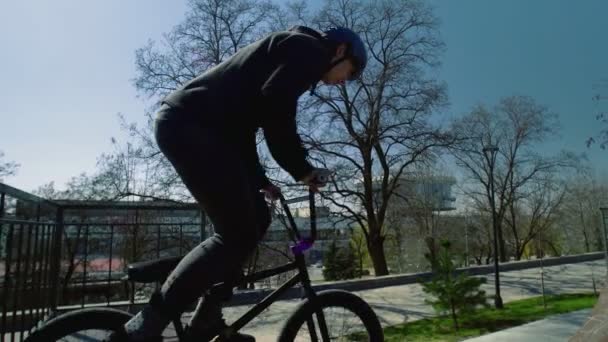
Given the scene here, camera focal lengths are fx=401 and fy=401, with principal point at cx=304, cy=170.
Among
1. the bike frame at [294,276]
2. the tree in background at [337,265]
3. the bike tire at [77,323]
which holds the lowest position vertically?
the tree in background at [337,265]

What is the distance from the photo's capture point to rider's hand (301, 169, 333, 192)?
1689 mm

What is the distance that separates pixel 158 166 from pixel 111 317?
581 inches

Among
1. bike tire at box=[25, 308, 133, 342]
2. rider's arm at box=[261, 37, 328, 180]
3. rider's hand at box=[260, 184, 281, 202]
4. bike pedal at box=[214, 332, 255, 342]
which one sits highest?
rider's arm at box=[261, 37, 328, 180]

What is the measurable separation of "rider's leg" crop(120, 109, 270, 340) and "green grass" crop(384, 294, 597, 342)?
5.43m

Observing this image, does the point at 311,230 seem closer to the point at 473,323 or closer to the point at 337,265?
the point at 473,323

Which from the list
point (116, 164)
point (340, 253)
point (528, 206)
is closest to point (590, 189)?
point (528, 206)

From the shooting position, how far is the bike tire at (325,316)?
188cm

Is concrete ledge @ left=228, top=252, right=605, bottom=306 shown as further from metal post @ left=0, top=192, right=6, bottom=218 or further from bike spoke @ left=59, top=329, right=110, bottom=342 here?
metal post @ left=0, top=192, right=6, bottom=218

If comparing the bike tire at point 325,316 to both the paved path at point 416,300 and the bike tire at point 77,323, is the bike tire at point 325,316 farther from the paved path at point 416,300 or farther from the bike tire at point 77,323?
the bike tire at point 77,323

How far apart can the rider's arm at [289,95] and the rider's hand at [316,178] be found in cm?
2

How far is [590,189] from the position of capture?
32938 millimetres

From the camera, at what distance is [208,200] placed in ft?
5.00

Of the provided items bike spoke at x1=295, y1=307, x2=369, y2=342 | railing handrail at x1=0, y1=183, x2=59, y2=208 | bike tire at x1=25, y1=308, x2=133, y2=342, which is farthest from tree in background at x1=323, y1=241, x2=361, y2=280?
bike tire at x1=25, y1=308, x2=133, y2=342

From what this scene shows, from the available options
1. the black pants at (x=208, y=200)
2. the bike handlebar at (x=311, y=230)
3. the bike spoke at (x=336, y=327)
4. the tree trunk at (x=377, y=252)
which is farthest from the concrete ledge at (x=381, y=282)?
the tree trunk at (x=377, y=252)
